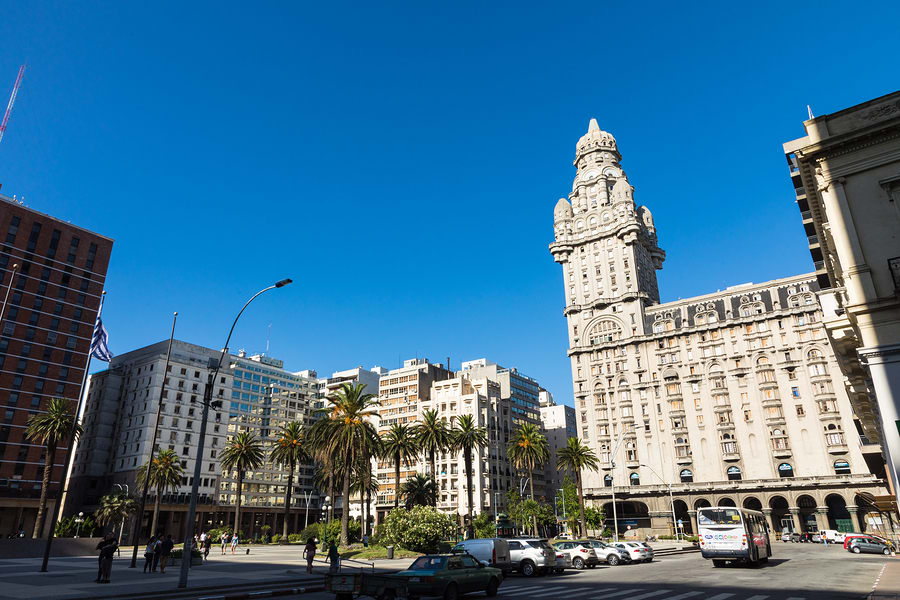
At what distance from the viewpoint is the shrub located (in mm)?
41281

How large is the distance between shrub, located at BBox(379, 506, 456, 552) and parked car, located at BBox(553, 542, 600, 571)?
956cm

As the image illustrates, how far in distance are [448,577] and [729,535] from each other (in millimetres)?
19833

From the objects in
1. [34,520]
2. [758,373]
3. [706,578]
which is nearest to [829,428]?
[758,373]

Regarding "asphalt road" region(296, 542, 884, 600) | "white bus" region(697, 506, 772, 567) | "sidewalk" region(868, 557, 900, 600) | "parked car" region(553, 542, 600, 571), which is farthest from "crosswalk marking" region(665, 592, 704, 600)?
"parked car" region(553, 542, 600, 571)

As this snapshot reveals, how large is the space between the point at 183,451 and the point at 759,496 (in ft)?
321

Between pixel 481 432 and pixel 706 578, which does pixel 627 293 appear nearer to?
pixel 481 432

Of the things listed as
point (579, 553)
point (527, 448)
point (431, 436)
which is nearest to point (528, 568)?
point (579, 553)

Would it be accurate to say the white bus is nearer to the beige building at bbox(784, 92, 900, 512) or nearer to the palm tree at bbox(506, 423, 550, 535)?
the beige building at bbox(784, 92, 900, 512)

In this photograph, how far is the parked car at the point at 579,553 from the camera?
35344 millimetres

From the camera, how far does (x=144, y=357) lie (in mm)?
108312

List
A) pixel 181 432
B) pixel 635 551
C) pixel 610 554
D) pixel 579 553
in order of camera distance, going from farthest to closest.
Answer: pixel 181 432 → pixel 635 551 → pixel 610 554 → pixel 579 553

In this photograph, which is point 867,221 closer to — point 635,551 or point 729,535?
point 729,535

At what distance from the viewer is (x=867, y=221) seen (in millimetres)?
20438

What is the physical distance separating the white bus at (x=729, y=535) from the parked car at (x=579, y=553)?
24.3 feet
